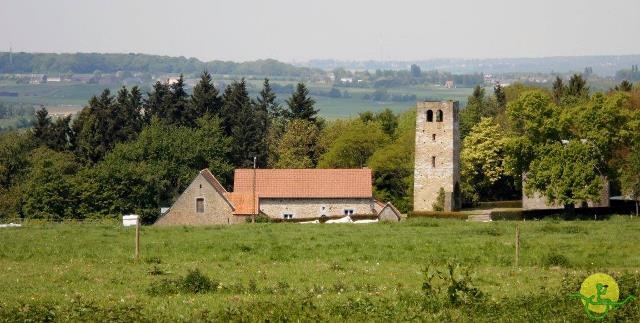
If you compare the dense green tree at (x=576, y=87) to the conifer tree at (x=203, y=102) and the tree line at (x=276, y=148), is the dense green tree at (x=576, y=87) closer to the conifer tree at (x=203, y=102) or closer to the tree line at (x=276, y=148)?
the tree line at (x=276, y=148)

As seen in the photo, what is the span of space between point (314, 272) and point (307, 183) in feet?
122

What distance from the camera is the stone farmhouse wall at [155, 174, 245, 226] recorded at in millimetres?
64375

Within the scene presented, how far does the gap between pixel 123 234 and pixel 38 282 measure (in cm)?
1509


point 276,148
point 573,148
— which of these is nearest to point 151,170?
point 276,148

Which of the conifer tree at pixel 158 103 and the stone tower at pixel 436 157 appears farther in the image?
the conifer tree at pixel 158 103

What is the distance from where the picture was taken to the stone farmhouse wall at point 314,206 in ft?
214

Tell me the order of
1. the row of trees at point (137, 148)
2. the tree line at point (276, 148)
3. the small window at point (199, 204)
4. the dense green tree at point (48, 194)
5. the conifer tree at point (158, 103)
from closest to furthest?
the tree line at point (276, 148)
the small window at point (199, 204)
the dense green tree at point (48, 194)
the row of trees at point (137, 148)
the conifer tree at point (158, 103)

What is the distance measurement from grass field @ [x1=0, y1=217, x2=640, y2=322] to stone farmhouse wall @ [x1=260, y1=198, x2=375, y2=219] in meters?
19.1

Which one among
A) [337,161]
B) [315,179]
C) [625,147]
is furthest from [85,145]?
[625,147]

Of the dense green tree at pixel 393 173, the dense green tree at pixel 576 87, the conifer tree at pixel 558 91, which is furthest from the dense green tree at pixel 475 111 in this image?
the dense green tree at pixel 393 173

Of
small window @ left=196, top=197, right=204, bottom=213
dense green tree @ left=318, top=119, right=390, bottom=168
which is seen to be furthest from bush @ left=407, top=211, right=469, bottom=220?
dense green tree @ left=318, top=119, right=390, bottom=168

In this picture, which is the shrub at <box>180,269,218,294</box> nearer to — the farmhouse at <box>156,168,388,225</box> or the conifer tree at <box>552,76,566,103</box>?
the farmhouse at <box>156,168,388,225</box>

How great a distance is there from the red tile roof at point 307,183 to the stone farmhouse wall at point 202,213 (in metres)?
1.79

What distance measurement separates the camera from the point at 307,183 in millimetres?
65875
